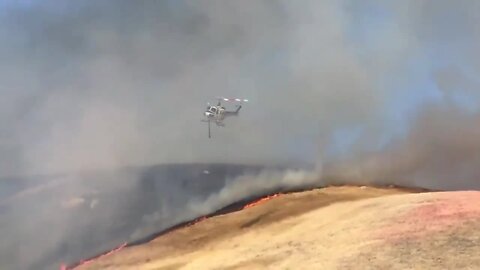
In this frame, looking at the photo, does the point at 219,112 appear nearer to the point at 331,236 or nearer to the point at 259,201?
the point at 259,201

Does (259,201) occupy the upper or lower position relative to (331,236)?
upper

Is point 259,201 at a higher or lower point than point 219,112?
lower

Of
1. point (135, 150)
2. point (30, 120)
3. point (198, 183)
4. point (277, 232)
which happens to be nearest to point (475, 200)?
point (277, 232)

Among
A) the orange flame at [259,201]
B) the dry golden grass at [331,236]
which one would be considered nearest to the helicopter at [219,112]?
the orange flame at [259,201]

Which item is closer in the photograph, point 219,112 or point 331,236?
point 331,236

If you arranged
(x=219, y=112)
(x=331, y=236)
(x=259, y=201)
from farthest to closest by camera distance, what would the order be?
(x=219, y=112)
(x=259, y=201)
(x=331, y=236)

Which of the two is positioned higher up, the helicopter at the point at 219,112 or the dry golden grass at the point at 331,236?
the helicopter at the point at 219,112

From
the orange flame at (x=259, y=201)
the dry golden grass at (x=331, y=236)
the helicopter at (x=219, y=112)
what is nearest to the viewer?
the dry golden grass at (x=331, y=236)

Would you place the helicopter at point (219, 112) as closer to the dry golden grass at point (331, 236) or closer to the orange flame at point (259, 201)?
the orange flame at point (259, 201)

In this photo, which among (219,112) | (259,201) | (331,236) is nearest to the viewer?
(331,236)

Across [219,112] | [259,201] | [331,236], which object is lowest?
[331,236]

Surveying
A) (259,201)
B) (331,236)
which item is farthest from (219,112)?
(331,236)
